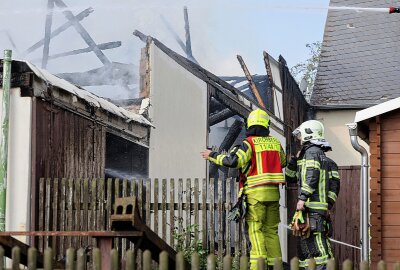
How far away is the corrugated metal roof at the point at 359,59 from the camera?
26281 millimetres

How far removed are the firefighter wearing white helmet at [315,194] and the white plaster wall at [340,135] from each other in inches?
668

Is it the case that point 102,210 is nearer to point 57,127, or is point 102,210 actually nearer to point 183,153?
point 57,127

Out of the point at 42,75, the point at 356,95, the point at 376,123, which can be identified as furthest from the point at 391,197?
the point at 356,95

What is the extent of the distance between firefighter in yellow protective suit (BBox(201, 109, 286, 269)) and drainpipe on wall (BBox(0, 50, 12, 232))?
273cm

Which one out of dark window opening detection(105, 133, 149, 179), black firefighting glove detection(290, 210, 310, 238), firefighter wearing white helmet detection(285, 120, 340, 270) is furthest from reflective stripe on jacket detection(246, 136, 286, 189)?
dark window opening detection(105, 133, 149, 179)

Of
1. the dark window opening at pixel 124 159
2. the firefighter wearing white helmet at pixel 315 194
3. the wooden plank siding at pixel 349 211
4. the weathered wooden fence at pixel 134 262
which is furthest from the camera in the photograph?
the wooden plank siding at pixel 349 211

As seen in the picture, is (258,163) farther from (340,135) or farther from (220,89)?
(340,135)

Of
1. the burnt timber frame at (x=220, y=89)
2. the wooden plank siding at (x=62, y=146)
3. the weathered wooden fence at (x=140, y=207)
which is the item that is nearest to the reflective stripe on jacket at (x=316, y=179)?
the weathered wooden fence at (x=140, y=207)

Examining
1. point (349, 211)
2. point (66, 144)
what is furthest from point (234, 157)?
point (349, 211)

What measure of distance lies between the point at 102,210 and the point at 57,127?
4.51ft

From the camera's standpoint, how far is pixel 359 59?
90.8 feet

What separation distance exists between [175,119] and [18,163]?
7046mm

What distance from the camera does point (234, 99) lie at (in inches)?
820

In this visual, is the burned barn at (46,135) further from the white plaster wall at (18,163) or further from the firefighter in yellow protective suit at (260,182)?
the firefighter in yellow protective suit at (260,182)
